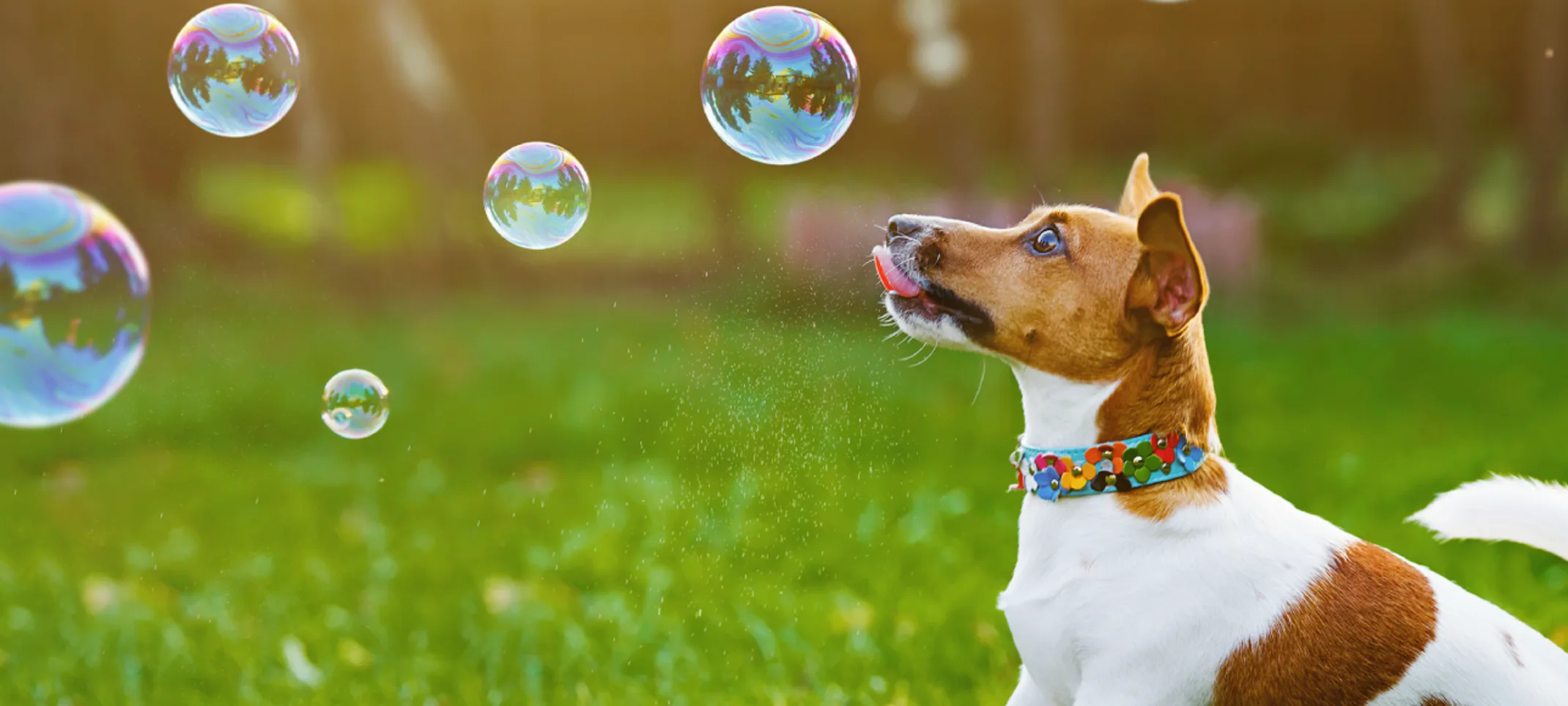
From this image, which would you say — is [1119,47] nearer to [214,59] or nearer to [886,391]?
[886,391]

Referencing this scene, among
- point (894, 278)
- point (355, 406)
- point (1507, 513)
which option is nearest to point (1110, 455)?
point (894, 278)

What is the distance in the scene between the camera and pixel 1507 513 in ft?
10.0

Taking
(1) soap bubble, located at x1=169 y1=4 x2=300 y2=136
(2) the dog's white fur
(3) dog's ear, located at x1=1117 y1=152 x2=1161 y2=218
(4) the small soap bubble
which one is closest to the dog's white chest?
(2) the dog's white fur

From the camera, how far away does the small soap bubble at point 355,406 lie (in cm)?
485

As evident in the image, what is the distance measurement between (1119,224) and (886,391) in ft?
17.0

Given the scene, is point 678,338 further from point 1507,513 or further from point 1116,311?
point 1507,513

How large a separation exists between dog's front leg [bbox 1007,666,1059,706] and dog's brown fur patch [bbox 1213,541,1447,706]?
422 mm

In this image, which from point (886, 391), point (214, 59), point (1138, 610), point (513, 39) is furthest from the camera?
point (513, 39)

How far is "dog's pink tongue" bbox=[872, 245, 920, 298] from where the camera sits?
10.8 ft

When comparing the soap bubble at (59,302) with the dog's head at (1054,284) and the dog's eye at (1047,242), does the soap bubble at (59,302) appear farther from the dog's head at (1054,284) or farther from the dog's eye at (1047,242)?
the dog's eye at (1047,242)

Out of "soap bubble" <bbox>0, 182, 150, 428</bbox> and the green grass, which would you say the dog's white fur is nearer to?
the green grass

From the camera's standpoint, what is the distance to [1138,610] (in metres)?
2.87

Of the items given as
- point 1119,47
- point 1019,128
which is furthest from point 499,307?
point 1119,47

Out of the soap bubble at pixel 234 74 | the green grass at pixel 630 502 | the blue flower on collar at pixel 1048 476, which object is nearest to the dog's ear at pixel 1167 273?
the blue flower on collar at pixel 1048 476
